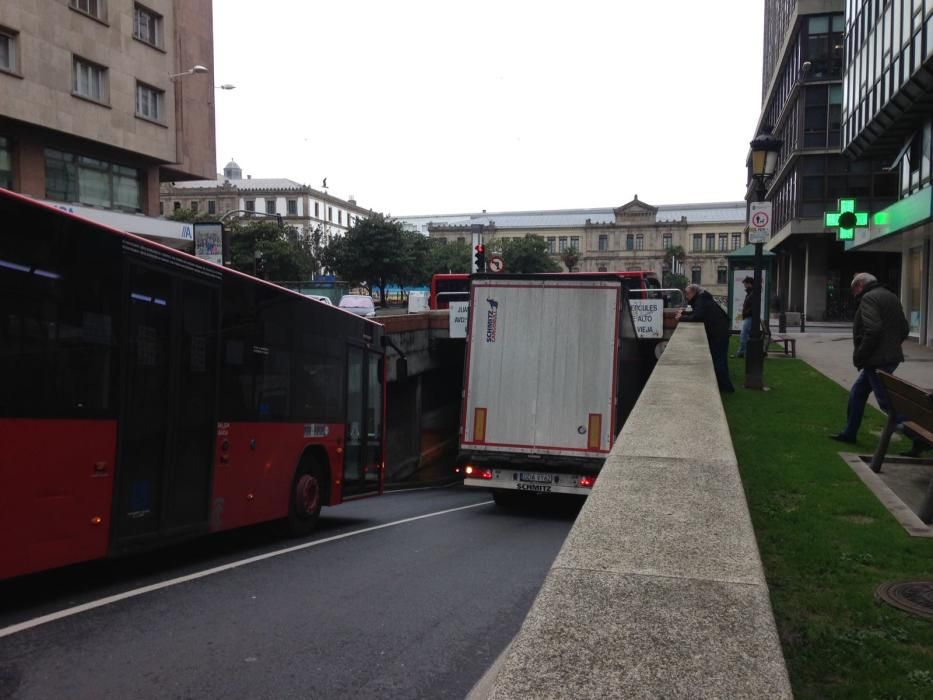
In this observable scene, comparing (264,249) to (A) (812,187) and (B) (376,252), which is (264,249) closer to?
(B) (376,252)

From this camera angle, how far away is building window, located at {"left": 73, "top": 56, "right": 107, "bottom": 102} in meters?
31.0

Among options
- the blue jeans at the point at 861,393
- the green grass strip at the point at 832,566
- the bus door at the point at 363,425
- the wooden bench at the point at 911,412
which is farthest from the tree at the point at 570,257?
the wooden bench at the point at 911,412

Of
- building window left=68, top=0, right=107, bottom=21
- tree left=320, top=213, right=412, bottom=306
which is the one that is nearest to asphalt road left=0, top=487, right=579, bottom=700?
building window left=68, top=0, right=107, bottom=21

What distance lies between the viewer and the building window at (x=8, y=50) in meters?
27.6

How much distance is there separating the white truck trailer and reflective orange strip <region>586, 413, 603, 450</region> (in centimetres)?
2

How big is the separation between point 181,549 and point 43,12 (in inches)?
982

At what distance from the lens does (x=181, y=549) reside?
10297mm

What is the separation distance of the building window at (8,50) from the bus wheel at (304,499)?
21.9m

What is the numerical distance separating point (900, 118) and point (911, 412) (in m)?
23.3

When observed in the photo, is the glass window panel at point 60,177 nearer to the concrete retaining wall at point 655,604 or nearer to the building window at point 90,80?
the building window at point 90,80

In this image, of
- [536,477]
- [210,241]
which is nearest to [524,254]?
[210,241]

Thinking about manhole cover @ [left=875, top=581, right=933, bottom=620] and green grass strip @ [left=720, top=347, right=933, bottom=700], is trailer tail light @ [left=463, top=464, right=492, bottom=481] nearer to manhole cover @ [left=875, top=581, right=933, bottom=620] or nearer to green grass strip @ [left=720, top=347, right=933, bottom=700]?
green grass strip @ [left=720, top=347, right=933, bottom=700]

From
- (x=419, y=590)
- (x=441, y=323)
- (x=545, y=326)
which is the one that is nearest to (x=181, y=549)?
(x=419, y=590)

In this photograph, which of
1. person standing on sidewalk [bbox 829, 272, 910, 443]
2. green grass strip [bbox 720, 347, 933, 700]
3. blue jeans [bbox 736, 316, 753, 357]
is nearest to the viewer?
green grass strip [bbox 720, 347, 933, 700]
